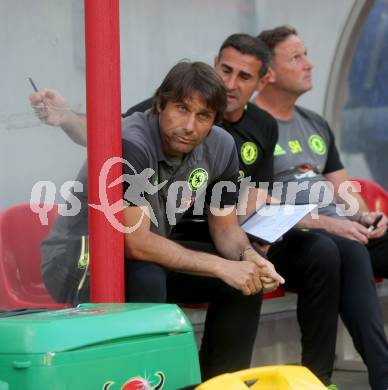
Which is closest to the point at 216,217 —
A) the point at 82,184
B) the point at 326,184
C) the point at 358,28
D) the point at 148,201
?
the point at 148,201

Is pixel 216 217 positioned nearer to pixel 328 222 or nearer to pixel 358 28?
pixel 328 222

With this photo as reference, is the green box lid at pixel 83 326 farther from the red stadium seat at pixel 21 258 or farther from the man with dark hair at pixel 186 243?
Result: the red stadium seat at pixel 21 258

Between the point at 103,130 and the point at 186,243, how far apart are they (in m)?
0.83

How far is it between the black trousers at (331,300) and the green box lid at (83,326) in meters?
1.28

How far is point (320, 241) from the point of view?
4320mm

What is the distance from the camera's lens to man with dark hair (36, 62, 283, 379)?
3.62 metres

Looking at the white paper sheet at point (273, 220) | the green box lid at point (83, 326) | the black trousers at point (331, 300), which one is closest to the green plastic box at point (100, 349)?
the green box lid at point (83, 326)

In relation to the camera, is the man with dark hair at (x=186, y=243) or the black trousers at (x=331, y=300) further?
the black trousers at (x=331, y=300)

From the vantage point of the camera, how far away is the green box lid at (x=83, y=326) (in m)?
2.77

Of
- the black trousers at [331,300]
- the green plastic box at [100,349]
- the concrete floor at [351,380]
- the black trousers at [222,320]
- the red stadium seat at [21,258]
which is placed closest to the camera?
the green plastic box at [100,349]

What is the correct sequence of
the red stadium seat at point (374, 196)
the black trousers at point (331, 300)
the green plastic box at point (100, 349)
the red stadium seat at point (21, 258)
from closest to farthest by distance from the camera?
the green plastic box at point (100, 349) → the red stadium seat at point (21, 258) → the black trousers at point (331, 300) → the red stadium seat at point (374, 196)

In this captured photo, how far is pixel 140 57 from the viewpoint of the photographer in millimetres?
5062

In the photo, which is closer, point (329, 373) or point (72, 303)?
point (72, 303)

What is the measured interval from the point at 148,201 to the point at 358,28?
2.58m
